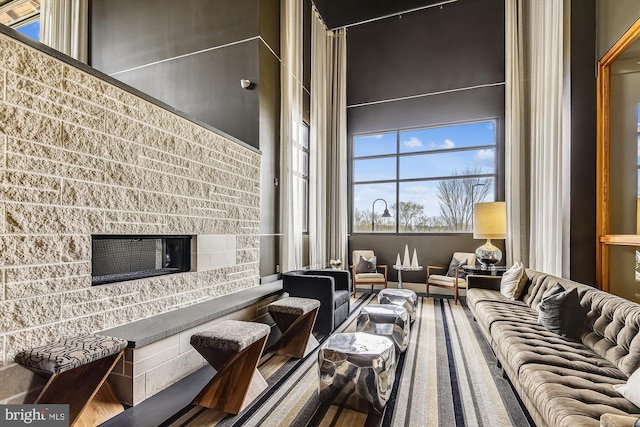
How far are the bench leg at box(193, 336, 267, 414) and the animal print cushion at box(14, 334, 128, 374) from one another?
578mm

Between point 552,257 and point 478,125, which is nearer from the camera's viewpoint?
point 552,257

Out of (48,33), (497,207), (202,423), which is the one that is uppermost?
(48,33)

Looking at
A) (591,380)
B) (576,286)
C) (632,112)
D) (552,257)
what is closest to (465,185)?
(552,257)

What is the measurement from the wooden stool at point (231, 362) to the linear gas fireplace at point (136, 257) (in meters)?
0.82

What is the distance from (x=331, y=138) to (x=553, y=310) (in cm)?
474

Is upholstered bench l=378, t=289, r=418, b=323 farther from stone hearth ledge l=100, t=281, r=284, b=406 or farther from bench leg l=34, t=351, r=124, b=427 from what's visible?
bench leg l=34, t=351, r=124, b=427

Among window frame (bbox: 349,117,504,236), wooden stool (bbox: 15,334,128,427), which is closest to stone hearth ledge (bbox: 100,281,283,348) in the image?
wooden stool (bbox: 15,334,128,427)

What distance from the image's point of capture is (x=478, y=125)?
5.70 m

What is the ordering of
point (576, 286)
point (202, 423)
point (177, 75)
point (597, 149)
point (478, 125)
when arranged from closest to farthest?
point (202, 423)
point (576, 286)
point (597, 149)
point (177, 75)
point (478, 125)

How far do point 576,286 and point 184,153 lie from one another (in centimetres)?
350

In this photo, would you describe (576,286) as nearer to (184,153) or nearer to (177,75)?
(184,153)

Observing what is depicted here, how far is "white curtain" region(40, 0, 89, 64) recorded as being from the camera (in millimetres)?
4691

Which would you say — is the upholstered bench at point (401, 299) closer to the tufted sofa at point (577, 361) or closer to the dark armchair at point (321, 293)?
the dark armchair at point (321, 293)

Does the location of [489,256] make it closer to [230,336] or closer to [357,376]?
[357,376]
